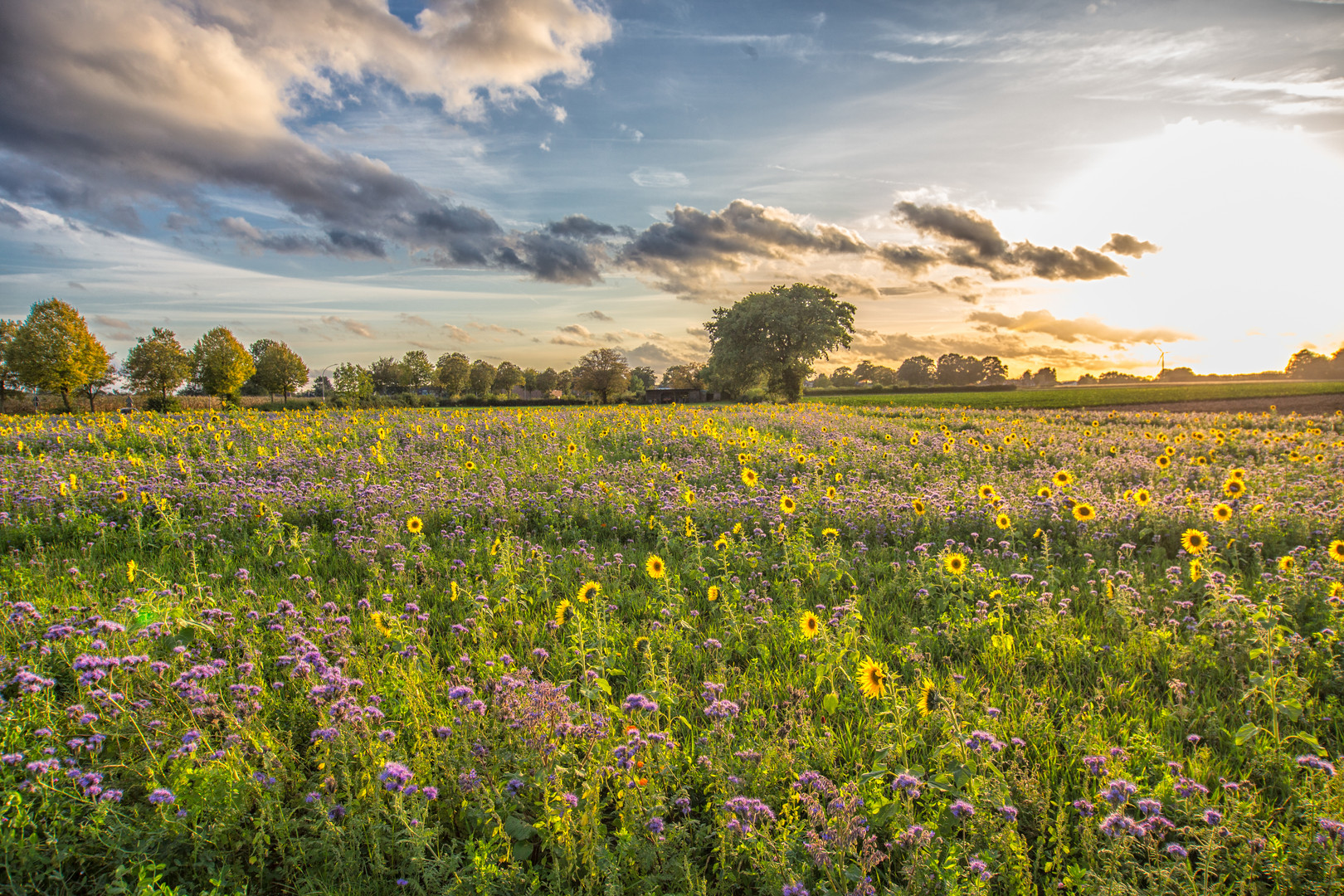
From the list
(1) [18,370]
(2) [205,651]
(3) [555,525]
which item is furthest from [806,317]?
(1) [18,370]

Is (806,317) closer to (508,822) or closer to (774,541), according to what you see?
(774,541)

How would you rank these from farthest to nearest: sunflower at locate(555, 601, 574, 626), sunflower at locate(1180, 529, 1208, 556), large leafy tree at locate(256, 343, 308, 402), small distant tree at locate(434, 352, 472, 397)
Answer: small distant tree at locate(434, 352, 472, 397)
large leafy tree at locate(256, 343, 308, 402)
sunflower at locate(1180, 529, 1208, 556)
sunflower at locate(555, 601, 574, 626)

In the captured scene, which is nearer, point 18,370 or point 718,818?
point 718,818

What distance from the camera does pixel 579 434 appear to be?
13672 millimetres

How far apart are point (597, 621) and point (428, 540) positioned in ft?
12.1

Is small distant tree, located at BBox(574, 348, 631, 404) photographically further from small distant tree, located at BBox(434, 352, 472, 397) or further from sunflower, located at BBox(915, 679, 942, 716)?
sunflower, located at BBox(915, 679, 942, 716)

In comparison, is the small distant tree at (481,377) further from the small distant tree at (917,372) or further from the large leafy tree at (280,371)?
the small distant tree at (917,372)

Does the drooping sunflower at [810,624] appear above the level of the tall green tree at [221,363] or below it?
below

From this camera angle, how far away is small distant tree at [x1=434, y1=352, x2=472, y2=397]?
358 feet

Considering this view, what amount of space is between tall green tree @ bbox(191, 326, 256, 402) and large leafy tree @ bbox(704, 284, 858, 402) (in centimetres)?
6490

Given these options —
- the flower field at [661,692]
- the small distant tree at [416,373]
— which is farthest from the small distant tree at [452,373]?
the flower field at [661,692]

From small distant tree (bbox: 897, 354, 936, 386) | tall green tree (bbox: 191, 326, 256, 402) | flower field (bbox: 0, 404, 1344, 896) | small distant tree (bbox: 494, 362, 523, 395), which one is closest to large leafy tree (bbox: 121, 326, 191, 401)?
tall green tree (bbox: 191, 326, 256, 402)

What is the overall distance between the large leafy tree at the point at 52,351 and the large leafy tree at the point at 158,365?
38.6ft

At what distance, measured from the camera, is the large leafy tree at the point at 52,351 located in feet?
174
